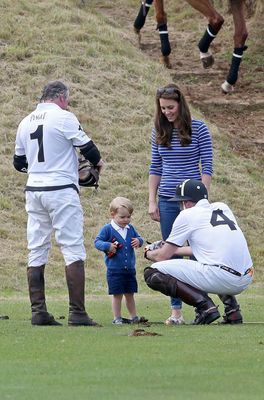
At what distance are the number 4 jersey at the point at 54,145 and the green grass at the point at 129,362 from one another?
132cm

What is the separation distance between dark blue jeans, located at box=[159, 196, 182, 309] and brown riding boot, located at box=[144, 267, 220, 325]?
479mm

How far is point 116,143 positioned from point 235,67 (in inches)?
135

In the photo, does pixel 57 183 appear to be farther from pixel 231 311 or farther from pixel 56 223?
pixel 231 311

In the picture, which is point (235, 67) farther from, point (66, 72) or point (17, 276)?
point (17, 276)

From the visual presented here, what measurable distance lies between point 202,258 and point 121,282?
984 millimetres

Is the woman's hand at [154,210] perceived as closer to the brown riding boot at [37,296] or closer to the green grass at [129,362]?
the green grass at [129,362]

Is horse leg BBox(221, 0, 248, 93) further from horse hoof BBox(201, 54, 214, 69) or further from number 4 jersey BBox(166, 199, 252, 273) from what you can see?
number 4 jersey BBox(166, 199, 252, 273)

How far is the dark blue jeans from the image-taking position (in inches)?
460

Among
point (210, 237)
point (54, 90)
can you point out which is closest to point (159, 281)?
point (210, 237)

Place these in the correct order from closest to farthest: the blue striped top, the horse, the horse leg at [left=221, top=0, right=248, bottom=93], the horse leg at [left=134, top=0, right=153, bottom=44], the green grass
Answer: the green grass < the blue striped top < the horse < the horse leg at [left=221, top=0, right=248, bottom=93] < the horse leg at [left=134, top=0, right=153, bottom=44]

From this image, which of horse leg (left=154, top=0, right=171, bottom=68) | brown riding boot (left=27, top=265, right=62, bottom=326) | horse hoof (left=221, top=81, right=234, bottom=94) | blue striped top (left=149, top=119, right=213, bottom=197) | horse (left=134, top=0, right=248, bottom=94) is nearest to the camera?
brown riding boot (left=27, top=265, right=62, bottom=326)

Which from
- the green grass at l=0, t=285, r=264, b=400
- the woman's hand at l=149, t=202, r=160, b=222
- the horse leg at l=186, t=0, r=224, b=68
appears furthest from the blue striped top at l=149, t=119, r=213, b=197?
the horse leg at l=186, t=0, r=224, b=68

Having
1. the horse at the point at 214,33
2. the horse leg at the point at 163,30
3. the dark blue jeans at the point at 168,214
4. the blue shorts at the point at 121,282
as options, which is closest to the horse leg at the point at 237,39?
the horse at the point at 214,33

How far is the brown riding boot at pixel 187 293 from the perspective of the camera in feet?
36.3
